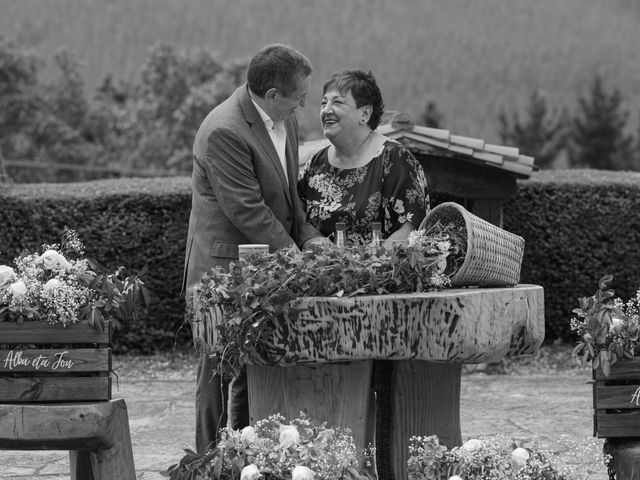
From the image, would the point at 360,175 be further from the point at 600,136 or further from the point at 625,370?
the point at 600,136

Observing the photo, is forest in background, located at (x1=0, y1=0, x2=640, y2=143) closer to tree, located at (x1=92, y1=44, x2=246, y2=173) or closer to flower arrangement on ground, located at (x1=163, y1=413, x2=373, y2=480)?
tree, located at (x1=92, y1=44, x2=246, y2=173)

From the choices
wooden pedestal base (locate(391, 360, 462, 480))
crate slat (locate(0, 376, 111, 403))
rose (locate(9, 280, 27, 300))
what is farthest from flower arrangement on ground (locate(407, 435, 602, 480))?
rose (locate(9, 280, 27, 300))

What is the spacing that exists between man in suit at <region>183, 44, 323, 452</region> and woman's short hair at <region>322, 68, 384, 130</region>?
0.47ft

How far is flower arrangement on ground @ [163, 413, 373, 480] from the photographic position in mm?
3445

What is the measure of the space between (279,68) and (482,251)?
1.17 metres

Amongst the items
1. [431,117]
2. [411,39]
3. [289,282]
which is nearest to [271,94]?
[289,282]

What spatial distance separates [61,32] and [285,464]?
43083 millimetres

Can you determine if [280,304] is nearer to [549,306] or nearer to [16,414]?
[16,414]

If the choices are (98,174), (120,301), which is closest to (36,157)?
(98,174)

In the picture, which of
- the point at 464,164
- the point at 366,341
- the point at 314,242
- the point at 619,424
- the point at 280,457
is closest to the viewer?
the point at 280,457

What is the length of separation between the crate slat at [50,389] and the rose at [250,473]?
73 centimetres

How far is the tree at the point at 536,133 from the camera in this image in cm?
3447

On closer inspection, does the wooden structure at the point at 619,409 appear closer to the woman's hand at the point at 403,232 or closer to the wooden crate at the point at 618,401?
the wooden crate at the point at 618,401

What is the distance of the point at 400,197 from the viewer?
4391 mm
